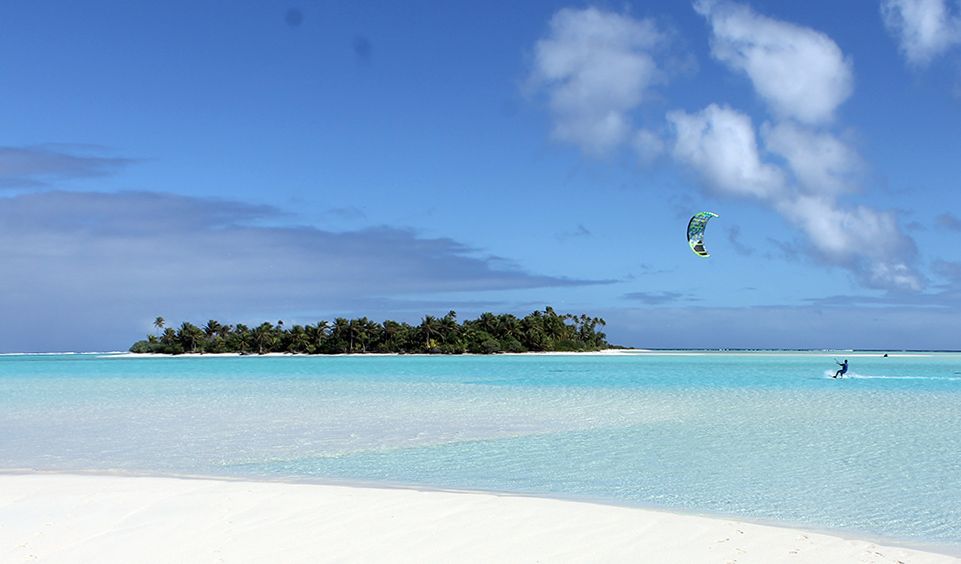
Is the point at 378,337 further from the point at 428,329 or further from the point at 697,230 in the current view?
the point at 697,230

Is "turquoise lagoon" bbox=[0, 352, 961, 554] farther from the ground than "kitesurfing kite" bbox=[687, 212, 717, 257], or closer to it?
closer to it

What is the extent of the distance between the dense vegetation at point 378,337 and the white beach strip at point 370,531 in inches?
4329

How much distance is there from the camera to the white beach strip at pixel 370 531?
21.1 feet

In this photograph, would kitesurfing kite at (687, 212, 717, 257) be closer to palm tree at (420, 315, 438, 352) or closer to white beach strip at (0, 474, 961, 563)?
white beach strip at (0, 474, 961, 563)

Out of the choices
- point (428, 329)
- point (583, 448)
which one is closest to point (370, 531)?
point (583, 448)

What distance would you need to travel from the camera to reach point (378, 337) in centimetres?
12050

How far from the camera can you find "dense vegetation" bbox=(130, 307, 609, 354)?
119312 millimetres

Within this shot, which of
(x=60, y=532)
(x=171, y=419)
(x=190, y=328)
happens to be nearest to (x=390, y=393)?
(x=171, y=419)

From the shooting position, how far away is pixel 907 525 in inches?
316

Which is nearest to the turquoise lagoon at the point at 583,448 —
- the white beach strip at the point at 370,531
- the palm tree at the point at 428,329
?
the white beach strip at the point at 370,531

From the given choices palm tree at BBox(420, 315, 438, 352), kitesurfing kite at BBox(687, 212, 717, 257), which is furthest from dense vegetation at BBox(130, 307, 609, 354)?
kitesurfing kite at BBox(687, 212, 717, 257)

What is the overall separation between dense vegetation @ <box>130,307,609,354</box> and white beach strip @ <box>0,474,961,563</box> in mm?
109952

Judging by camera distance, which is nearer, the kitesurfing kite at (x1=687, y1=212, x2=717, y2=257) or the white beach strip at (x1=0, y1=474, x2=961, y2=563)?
the white beach strip at (x1=0, y1=474, x2=961, y2=563)

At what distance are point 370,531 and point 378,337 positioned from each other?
375 feet
